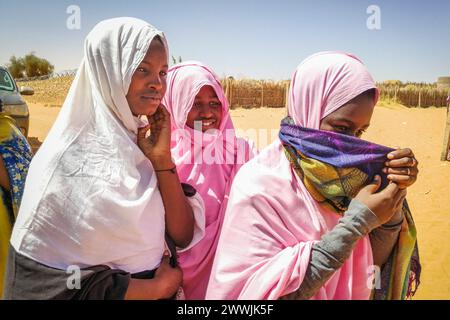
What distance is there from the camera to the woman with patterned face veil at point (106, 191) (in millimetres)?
1501

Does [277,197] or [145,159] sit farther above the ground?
[145,159]

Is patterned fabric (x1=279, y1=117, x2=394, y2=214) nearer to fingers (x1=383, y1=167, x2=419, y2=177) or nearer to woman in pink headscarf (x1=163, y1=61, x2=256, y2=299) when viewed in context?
fingers (x1=383, y1=167, x2=419, y2=177)

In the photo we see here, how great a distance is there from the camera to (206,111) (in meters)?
2.60

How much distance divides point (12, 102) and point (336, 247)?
25.3 ft

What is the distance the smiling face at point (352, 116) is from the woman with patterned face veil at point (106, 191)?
821 mm

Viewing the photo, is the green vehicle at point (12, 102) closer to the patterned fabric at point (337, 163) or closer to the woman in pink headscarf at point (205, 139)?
the woman in pink headscarf at point (205, 139)

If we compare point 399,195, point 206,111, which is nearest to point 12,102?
point 206,111

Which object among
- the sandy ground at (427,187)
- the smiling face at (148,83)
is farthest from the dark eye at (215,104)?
the sandy ground at (427,187)

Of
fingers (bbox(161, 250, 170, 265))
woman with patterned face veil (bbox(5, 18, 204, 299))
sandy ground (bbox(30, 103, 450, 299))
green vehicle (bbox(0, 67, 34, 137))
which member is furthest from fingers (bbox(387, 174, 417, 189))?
green vehicle (bbox(0, 67, 34, 137))

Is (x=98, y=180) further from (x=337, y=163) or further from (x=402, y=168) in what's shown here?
(x=402, y=168)

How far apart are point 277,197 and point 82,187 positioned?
87 centimetres
